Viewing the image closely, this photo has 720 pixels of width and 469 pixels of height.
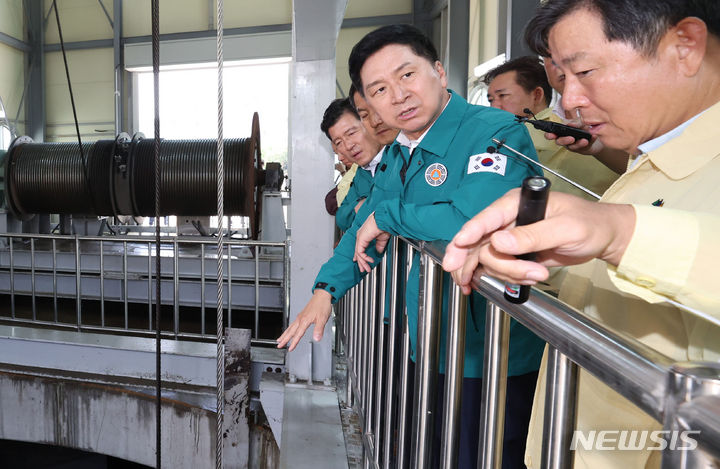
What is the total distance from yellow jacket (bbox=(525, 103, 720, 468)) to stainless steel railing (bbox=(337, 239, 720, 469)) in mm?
69

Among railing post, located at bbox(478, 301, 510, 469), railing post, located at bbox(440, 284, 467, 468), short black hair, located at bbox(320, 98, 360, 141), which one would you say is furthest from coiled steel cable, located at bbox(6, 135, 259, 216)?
railing post, located at bbox(478, 301, 510, 469)

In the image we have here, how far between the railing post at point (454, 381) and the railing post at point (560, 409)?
11.1 inches

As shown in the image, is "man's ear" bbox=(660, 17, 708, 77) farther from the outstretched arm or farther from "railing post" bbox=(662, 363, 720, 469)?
"railing post" bbox=(662, 363, 720, 469)

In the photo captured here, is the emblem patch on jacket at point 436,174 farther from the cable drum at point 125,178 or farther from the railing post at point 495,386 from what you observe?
the cable drum at point 125,178

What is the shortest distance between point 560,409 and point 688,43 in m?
0.54

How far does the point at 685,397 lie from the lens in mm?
295

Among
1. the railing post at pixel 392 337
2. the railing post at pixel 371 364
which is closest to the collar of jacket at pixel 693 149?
the railing post at pixel 392 337

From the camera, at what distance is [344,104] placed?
7.02 ft

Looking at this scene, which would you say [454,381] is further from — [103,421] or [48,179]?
[48,179]

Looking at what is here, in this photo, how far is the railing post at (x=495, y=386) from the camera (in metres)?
0.64

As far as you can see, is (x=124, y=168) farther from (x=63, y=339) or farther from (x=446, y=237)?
(x=446, y=237)

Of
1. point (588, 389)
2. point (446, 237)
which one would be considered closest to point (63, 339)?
point (446, 237)

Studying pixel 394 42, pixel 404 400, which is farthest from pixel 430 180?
pixel 404 400

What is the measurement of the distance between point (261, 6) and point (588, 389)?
10.8m
